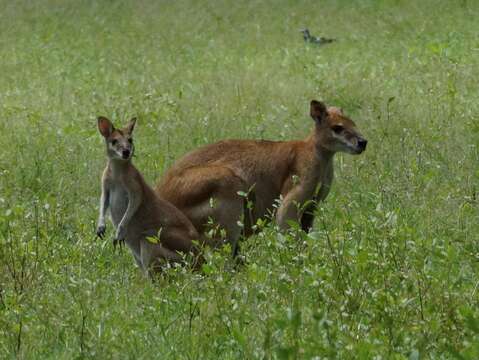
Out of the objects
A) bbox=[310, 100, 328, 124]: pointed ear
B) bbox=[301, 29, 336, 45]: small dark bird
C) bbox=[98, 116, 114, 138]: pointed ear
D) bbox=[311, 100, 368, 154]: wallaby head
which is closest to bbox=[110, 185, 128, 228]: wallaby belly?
bbox=[98, 116, 114, 138]: pointed ear

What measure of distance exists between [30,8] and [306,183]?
17.7 m

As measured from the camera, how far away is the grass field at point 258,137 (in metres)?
5.63

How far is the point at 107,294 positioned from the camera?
6.44 meters

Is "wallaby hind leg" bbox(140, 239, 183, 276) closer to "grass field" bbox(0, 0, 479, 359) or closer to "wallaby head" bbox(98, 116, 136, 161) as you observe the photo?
"grass field" bbox(0, 0, 479, 359)

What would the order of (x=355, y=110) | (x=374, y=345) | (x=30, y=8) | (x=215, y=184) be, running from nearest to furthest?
1. (x=374, y=345)
2. (x=215, y=184)
3. (x=355, y=110)
4. (x=30, y=8)

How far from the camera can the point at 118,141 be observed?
26.0ft

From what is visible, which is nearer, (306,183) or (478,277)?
(478,277)

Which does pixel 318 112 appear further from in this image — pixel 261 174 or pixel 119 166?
pixel 119 166

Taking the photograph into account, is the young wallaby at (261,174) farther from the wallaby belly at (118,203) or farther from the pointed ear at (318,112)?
the wallaby belly at (118,203)

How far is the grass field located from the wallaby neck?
1.45ft

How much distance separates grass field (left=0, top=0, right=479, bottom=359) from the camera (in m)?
5.63

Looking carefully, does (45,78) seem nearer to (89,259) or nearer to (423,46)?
(423,46)

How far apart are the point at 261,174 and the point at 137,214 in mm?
1190

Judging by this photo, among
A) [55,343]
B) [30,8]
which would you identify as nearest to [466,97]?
[55,343]
